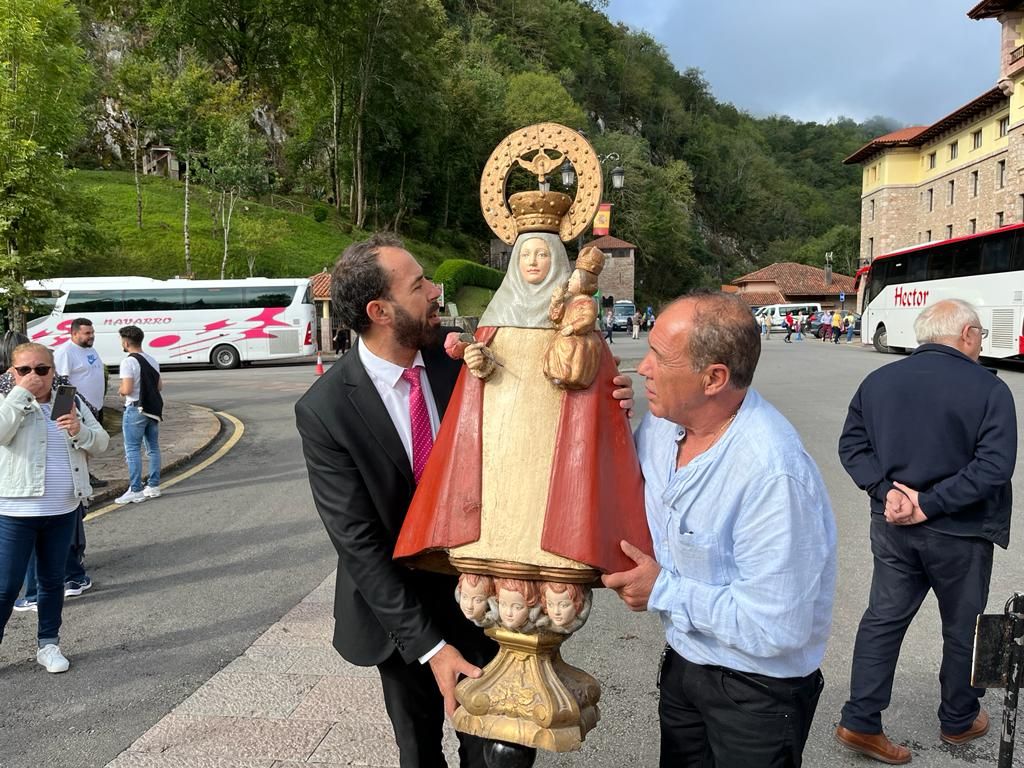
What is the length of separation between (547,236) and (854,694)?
2603 mm

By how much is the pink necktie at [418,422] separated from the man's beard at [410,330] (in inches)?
3.9

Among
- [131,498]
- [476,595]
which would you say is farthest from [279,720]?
[131,498]

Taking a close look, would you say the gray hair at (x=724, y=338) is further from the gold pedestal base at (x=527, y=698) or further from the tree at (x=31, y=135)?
the tree at (x=31, y=135)

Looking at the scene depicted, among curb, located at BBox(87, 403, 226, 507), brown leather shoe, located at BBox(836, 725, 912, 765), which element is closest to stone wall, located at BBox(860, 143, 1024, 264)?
curb, located at BBox(87, 403, 226, 507)

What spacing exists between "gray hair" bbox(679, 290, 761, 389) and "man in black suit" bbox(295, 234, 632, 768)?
31 centimetres

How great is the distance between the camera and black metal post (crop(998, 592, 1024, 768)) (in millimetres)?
2170

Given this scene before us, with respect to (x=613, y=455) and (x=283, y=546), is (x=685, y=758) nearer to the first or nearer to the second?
(x=613, y=455)

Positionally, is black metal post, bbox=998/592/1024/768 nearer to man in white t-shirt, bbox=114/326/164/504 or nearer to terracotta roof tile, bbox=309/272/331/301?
man in white t-shirt, bbox=114/326/164/504

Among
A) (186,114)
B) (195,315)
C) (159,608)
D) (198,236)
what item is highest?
(186,114)

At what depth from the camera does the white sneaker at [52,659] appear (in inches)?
165

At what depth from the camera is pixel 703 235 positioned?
80.6 meters

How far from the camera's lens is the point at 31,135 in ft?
40.9

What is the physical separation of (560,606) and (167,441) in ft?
35.8

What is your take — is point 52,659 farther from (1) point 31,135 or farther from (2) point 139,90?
(2) point 139,90
